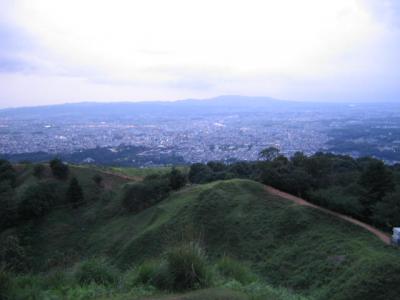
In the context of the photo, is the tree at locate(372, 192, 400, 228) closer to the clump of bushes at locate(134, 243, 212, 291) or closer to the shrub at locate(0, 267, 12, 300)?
the clump of bushes at locate(134, 243, 212, 291)

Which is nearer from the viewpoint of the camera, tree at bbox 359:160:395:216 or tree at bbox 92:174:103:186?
tree at bbox 359:160:395:216

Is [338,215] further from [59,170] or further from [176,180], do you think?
[59,170]

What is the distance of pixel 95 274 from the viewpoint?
33.8 feet

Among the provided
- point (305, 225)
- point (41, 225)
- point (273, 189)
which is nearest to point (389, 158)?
point (273, 189)

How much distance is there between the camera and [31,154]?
77.0 meters

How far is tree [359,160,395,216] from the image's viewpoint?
79.3ft

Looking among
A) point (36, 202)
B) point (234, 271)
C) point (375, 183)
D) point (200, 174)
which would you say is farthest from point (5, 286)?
point (200, 174)

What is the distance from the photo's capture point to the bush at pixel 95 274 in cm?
1015

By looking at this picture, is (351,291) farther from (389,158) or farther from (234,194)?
(389,158)

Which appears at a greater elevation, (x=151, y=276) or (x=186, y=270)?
(x=186, y=270)

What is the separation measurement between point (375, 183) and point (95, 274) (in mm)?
19886

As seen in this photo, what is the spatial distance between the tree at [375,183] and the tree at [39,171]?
93.9ft

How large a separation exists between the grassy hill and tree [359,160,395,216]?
206 inches

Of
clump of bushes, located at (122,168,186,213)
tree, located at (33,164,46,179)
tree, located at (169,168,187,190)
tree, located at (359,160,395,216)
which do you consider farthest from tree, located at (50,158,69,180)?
tree, located at (359,160,395,216)
